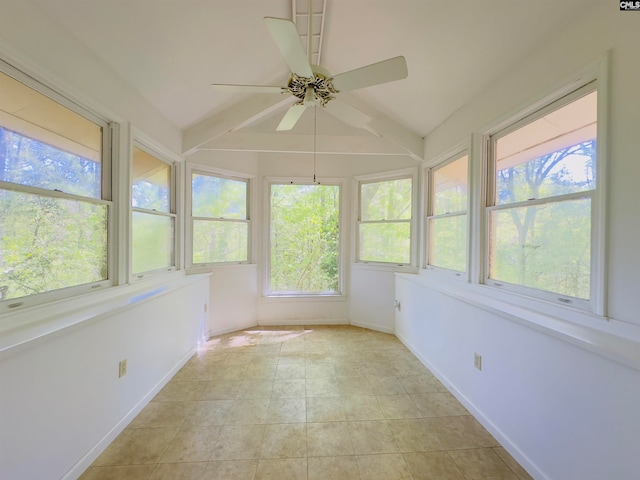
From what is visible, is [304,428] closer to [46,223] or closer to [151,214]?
[46,223]

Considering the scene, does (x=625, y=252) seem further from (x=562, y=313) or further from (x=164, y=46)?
(x=164, y=46)

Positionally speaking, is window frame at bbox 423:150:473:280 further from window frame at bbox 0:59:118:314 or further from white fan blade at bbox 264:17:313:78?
window frame at bbox 0:59:118:314

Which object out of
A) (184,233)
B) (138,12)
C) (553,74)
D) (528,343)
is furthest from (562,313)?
(184,233)

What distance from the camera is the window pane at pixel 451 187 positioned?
8.39 feet

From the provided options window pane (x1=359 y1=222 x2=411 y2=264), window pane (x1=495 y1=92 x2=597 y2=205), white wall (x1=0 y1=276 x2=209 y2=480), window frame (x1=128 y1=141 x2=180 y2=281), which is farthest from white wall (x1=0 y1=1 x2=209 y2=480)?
window pane (x1=495 y1=92 x2=597 y2=205)

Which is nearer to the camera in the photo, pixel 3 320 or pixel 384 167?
pixel 3 320

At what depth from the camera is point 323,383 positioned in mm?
2365

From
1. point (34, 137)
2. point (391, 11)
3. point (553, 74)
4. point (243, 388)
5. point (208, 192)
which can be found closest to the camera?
point (34, 137)

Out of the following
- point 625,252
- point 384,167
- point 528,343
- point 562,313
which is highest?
point 384,167

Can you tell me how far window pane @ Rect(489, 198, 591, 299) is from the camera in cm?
145

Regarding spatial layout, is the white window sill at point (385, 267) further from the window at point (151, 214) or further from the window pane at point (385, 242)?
the window at point (151, 214)

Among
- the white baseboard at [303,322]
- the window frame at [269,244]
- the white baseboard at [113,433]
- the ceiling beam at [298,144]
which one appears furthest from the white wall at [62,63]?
the white baseboard at [303,322]

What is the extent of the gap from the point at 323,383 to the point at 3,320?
6.92 ft

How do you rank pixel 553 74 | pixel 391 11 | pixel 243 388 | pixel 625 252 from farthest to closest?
pixel 243 388
pixel 391 11
pixel 553 74
pixel 625 252
